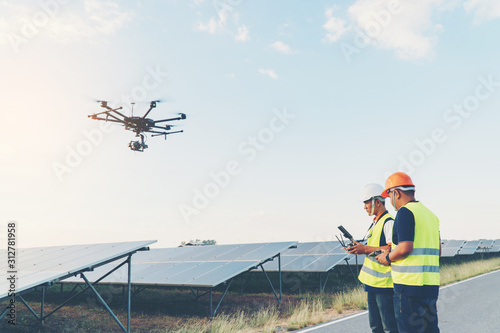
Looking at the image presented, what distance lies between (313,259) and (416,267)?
1346 cm

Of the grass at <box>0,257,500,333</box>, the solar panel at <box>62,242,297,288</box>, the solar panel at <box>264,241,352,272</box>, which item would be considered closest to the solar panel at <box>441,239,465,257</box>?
the grass at <box>0,257,500,333</box>

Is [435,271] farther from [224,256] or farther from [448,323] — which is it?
[224,256]

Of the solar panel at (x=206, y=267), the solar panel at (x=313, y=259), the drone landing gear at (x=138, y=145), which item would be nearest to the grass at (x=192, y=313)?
the solar panel at (x=206, y=267)

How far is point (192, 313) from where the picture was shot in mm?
11977

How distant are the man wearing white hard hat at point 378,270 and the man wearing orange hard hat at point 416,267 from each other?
41 cm

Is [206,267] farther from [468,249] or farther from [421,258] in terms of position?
[468,249]

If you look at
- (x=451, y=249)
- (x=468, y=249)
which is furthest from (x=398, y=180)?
(x=468, y=249)

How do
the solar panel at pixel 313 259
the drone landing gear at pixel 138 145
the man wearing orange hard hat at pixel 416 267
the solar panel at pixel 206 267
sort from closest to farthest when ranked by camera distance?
the man wearing orange hard hat at pixel 416 267
the solar panel at pixel 206 267
the solar panel at pixel 313 259
the drone landing gear at pixel 138 145

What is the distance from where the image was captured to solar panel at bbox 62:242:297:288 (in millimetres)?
10867

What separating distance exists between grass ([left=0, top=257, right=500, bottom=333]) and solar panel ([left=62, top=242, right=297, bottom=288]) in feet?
3.35

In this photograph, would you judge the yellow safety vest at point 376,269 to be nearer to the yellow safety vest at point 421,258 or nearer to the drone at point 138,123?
the yellow safety vest at point 421,258

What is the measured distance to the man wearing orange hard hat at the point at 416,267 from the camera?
3.95 meters

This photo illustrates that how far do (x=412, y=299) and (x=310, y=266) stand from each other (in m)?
11.9

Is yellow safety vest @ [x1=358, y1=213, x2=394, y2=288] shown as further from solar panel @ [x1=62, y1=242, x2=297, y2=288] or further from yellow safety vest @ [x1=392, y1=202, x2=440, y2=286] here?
solar panel @ [x1=62, y1=242, x2=297, y2=288]
